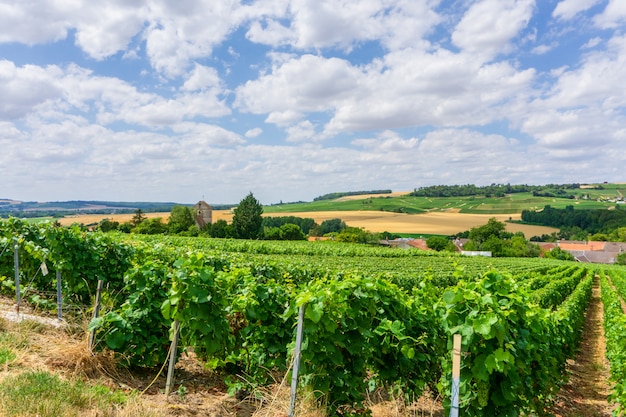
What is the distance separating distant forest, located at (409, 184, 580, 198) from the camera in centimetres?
14600

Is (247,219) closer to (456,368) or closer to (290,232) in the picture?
(290,232)

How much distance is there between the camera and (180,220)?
7525 cm

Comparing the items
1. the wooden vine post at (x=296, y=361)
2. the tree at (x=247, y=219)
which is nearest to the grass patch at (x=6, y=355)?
the wooden vine post at (x=296, y=361)

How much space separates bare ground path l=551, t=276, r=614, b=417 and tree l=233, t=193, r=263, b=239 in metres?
60.6

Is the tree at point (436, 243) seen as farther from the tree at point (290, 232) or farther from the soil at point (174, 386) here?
the soil at point (174, 386)

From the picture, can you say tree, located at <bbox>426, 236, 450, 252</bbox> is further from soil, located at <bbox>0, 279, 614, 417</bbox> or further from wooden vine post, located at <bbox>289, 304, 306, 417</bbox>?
wooden vine post, located at <bbox>289, 304, 306, 417</bbox>

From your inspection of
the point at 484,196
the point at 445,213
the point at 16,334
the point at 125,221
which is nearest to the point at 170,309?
the point at 16,334

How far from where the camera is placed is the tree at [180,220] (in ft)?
237

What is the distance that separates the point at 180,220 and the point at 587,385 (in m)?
72.5

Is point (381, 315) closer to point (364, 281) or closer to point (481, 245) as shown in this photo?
point (364, 281)

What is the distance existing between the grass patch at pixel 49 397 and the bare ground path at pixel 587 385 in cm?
736

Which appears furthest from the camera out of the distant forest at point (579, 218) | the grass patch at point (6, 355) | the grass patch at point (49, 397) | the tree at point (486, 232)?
the distant forest at point (579, 218)

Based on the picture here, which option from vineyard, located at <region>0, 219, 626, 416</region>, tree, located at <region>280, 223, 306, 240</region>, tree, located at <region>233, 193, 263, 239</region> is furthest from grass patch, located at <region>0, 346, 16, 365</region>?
tree, located at <region>280, 223, 306, 240</region>

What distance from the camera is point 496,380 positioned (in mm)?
4215
